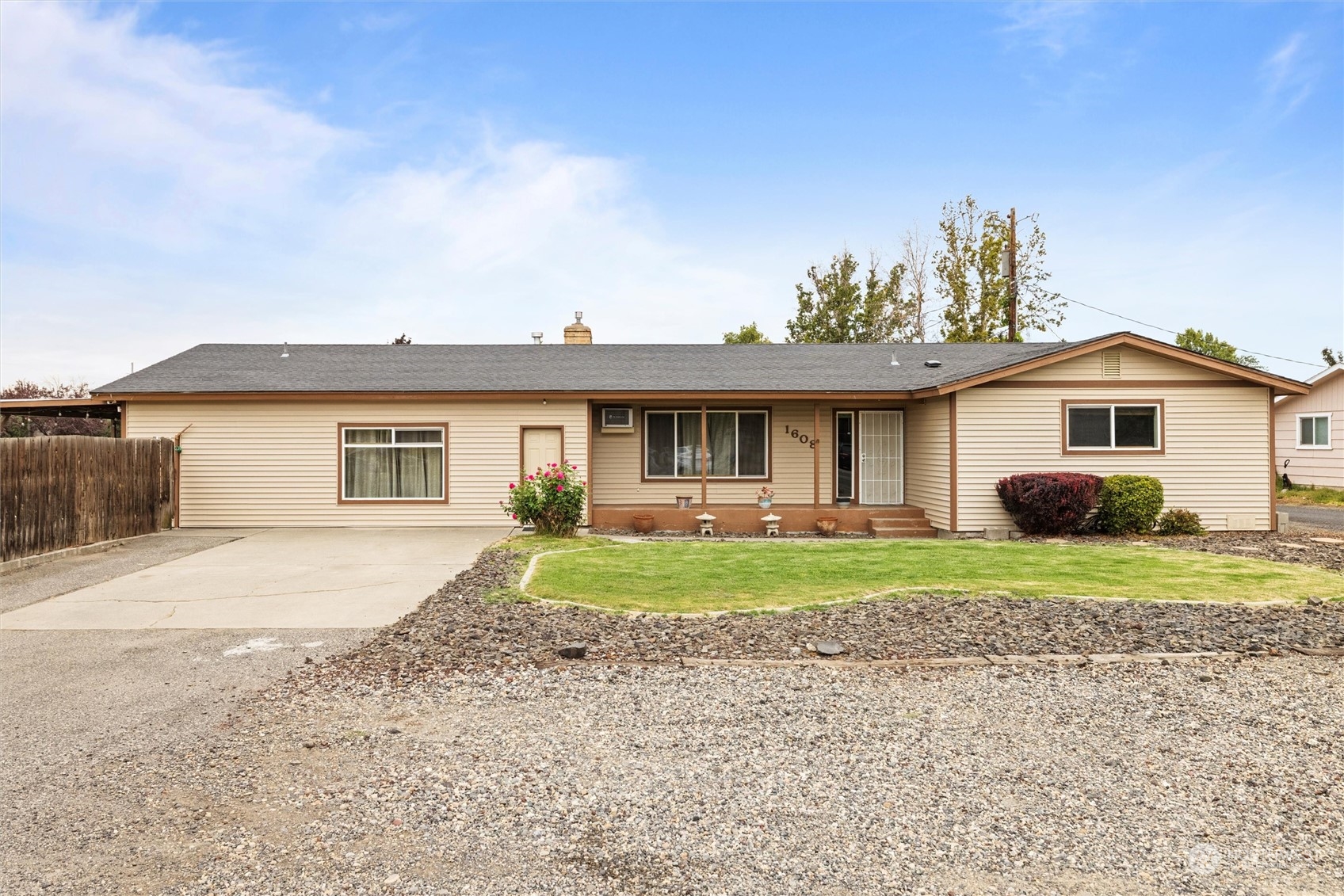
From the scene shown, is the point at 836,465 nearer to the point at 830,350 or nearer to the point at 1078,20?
the point at 830,350

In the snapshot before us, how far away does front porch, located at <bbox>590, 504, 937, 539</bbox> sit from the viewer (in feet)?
45.2

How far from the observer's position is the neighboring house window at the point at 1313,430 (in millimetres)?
20969

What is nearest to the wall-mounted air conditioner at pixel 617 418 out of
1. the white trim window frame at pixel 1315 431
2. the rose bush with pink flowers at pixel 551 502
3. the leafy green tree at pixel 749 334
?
the rose bush with pink flowers at pixel 551 502

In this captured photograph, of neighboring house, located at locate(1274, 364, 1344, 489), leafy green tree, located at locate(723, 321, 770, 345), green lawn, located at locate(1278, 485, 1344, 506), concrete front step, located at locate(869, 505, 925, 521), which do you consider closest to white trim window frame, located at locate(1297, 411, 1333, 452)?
neighboring house, located at locate(1274, 364, 1344, 489)

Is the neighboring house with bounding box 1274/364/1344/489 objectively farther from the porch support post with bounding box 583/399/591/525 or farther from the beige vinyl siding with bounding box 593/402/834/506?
the porch support post with bounding box 583/399/591/525

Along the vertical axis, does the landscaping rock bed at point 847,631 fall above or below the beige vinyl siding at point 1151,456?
below

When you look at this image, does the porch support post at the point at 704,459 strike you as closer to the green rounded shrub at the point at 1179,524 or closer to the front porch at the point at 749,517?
the front porch at the point at 749,517

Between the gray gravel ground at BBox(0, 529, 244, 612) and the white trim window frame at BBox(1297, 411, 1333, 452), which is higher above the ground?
the white trim window frame at BBox(1297, 411, 1333, 452)

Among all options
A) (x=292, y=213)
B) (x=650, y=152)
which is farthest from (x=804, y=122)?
(x=292, y=213)

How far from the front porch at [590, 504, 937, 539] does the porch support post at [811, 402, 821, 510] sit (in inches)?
14.6

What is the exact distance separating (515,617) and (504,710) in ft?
7.16

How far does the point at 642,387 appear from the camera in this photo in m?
13.9

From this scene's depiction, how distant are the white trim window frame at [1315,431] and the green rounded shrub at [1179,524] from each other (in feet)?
40.3

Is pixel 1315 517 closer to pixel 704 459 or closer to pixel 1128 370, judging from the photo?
pixel 1128 370
